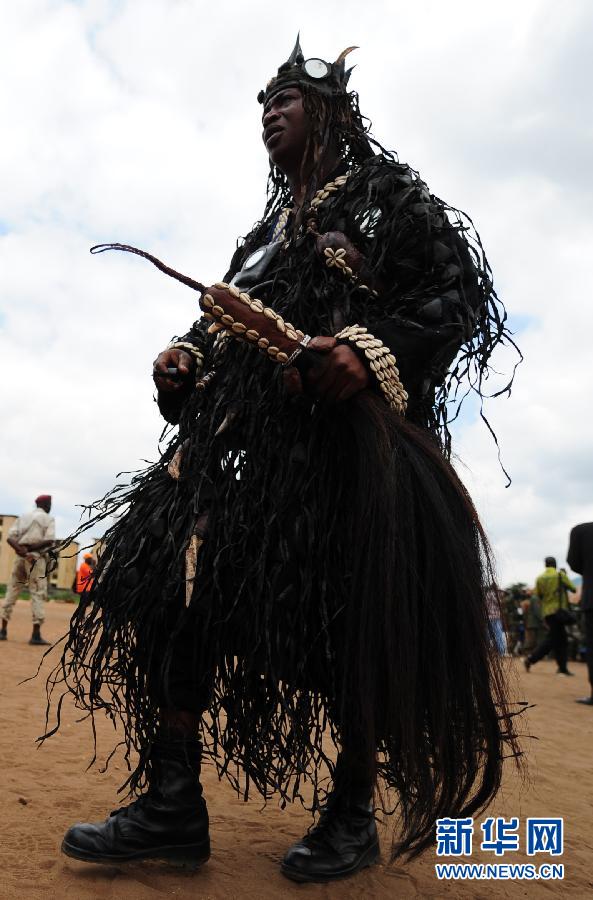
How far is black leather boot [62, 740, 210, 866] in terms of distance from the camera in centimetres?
194

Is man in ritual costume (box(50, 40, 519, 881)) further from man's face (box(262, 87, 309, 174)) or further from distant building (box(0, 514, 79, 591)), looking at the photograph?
distant building (box(0, 514, 79, 591))

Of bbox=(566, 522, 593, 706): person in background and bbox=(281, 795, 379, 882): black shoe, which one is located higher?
bbox=(566, 522, 593, 706): person in background

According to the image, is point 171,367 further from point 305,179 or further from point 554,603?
point 554,603

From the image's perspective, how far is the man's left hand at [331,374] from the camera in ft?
6.22

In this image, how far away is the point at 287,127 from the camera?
8.07ft

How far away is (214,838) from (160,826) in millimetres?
494

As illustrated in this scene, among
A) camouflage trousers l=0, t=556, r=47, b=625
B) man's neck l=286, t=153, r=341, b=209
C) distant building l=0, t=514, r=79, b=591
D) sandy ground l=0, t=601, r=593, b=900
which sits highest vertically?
distant building l=0, t=514, r=79, b=591

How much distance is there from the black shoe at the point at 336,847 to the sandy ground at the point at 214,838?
0.04 metres

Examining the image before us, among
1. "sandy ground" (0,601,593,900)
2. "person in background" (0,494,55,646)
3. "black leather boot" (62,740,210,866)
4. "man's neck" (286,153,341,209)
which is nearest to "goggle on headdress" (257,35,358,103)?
"man's neck" (286,153,341,209)

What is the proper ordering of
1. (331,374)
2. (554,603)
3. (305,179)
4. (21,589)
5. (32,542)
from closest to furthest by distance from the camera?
(331,374) < (305,179) < (32,542) < (21,589) < (554,603)

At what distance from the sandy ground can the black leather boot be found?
0.16 feet

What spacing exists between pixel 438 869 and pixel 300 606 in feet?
3.46

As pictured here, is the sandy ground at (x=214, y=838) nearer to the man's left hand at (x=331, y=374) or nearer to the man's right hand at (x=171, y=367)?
the man's left hand at (x=331, y=374)

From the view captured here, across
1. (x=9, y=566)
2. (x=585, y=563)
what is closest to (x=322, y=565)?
(x=585, y=563)
